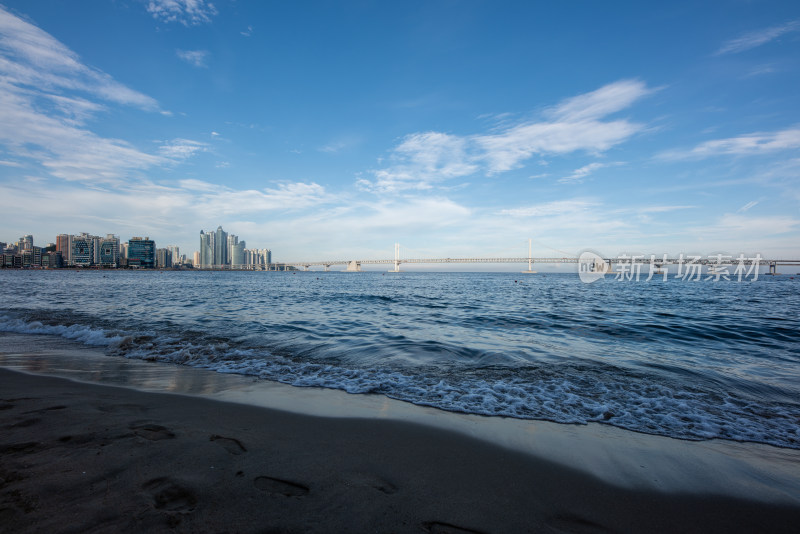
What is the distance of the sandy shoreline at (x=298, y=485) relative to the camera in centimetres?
199

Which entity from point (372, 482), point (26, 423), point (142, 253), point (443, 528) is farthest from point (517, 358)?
point (142, 253)

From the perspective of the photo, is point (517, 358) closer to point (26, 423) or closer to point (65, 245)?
A: point (26, 423)

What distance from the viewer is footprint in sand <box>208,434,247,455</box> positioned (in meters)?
2.88

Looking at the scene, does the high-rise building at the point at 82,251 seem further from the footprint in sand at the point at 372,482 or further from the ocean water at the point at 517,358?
the footprint in sand at the point at 372,482

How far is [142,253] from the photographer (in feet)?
493

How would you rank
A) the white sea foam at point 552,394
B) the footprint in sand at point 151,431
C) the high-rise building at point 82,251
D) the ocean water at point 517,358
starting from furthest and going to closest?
the high-rise building at point 82,251 < the ocean water at point 517,358 < the white sea foam at point 552,394 < the footprint in sand at point 151,431

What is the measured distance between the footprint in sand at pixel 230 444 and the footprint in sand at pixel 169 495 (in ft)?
1.80

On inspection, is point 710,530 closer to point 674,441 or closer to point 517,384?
point 674,441

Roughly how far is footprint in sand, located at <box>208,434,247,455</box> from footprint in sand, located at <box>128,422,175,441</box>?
0.39 m

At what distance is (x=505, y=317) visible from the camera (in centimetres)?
1338

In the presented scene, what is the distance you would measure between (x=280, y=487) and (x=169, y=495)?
2.17 feet

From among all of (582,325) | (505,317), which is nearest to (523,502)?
(582,325)

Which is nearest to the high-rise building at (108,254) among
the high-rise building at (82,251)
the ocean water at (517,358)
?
the high-rise building at (82,251)

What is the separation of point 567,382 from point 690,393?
165 cm
